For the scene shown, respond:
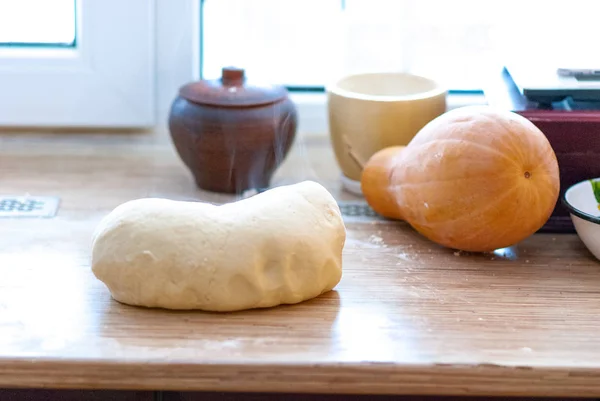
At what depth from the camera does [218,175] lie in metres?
0.98

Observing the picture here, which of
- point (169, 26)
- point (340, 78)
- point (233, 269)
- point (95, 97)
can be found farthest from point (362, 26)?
point (233, 269)

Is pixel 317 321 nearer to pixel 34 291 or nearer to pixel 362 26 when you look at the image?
pixel 34 291

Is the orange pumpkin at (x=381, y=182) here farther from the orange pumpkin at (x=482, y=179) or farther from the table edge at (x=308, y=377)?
the table edge at (x=308, y=377)

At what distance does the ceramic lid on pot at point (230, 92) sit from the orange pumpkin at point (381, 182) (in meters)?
0.14

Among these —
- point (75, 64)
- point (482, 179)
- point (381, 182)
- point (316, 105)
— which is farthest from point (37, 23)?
point (482, 179)

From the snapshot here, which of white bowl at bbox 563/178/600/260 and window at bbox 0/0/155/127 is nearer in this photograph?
white bowl at bbox 563/178/600/260

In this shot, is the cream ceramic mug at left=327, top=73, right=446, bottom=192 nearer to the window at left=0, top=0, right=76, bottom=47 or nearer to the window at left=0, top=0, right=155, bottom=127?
the window at left=0, top=0, right=155, bottom=127

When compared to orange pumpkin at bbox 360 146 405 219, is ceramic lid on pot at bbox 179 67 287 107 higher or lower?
higher

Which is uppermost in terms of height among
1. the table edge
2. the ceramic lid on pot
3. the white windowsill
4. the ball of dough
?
the ceramic lid on pot

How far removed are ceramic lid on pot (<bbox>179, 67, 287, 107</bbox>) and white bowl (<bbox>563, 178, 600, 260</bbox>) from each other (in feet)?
1.13

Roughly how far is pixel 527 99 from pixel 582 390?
354mm

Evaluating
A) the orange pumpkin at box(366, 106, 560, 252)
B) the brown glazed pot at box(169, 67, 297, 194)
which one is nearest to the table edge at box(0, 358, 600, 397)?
the orange pumpkin at box(366, 106, 560, 252)

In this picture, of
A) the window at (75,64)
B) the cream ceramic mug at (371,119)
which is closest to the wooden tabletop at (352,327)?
the cream ceramic mug at (371,119)

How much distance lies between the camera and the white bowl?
80 centimetres
